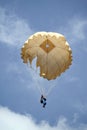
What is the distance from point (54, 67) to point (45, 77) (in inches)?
56.8

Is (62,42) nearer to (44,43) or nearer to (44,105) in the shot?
(44,43)

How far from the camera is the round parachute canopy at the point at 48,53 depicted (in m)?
34.4

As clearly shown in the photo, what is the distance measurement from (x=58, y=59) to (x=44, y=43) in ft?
7.32

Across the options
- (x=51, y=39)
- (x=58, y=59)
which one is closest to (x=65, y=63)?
(x=58, y=59)

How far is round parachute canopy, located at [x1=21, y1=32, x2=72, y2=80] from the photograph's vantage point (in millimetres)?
34438

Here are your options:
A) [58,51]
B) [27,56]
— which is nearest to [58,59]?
[58,51]

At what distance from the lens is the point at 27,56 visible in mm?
35250

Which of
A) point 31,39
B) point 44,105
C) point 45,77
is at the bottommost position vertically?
point 44,105

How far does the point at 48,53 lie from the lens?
3509 cm

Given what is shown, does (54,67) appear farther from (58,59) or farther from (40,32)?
(40,32)

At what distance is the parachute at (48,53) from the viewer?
34.4 meters

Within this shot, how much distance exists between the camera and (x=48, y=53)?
115ft

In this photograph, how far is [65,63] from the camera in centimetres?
3516

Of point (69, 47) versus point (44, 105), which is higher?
point (69, 47)
